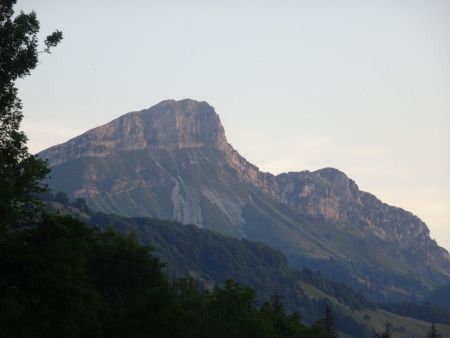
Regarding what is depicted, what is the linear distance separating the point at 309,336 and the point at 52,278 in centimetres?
9461

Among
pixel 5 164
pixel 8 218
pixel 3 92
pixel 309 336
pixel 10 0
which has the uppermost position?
pixel 10 0

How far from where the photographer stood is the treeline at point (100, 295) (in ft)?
134

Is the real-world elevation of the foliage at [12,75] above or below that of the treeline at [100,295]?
above

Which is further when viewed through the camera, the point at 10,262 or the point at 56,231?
the point at 56,231

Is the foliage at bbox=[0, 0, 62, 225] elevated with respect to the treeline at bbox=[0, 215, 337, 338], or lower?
elevated

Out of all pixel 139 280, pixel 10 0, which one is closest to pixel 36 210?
pixel 10 0

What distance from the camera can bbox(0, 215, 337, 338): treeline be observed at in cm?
4088

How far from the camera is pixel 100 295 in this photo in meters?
80.5

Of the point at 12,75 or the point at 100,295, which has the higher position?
the point at 12,75

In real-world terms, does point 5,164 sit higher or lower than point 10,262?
higher

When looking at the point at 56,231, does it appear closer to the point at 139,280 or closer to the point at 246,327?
the point at 139,280

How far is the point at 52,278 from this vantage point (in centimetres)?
4091

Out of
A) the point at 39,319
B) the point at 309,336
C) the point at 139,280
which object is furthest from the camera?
the point at 309,336

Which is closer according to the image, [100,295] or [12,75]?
[12,75]
